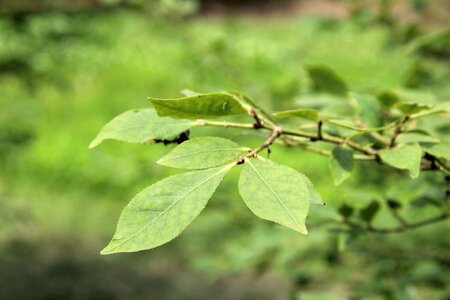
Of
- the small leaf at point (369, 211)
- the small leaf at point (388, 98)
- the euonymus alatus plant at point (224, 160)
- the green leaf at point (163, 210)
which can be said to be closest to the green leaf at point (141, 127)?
the euonymus alatus plant at point (224, 160)

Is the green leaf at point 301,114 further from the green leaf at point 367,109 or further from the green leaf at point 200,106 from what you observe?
the green leaf at point 367,109

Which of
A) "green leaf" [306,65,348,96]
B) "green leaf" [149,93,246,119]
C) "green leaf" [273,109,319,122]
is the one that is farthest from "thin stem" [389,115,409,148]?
"green leaf" [306,65,348,96]

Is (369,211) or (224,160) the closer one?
(224,160)

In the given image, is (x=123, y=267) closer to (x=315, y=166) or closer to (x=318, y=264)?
(x=315, y=166)

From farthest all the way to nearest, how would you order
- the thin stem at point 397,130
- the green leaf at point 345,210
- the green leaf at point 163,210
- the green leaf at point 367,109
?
the green leaf at point 345,210 < the green leaf at point 367,109 < the thin stem at point 397,130 < the green leaf at point 163,210

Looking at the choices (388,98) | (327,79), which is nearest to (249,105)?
(388,98)

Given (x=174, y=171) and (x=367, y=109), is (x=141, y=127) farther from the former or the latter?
(x=174, y=171)
